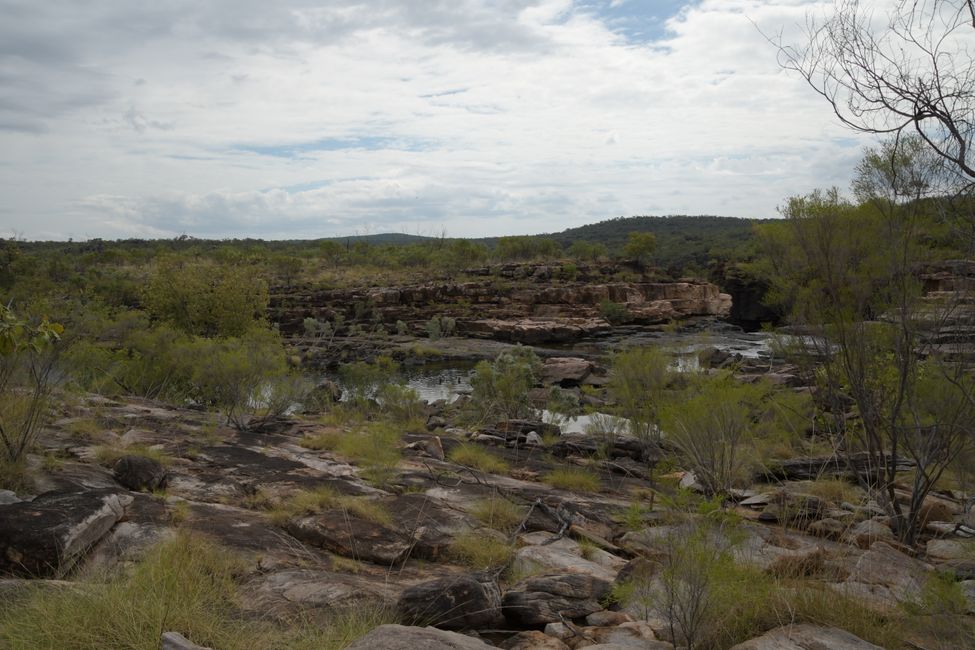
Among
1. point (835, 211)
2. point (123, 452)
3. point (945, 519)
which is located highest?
point (835, 211)

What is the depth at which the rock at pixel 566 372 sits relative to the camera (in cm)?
2817

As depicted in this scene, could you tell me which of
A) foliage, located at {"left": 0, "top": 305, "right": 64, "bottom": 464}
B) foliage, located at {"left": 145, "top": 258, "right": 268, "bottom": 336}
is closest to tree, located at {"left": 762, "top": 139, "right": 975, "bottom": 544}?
foliage, located at {"left": 0, "top": 305, "right": 64, "bottom": 464}

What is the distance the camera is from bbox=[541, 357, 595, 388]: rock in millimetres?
28172

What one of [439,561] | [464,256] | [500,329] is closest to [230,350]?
[439,561]

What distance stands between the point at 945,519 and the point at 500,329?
37673mm

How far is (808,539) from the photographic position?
7902 millimetres

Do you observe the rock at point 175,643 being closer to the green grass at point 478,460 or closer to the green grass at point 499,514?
the green grass at point 499,514

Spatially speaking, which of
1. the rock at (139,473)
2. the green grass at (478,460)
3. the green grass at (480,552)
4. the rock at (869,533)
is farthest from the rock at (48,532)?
the rock at (869,533)

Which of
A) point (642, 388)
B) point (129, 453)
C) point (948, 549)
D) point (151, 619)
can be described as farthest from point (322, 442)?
point (948, 549)

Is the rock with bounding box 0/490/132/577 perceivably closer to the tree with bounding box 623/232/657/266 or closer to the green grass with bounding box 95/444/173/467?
the green grass with bounding box 95/444/173/467

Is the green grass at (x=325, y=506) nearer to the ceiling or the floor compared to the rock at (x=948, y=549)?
nearer to the ceiling

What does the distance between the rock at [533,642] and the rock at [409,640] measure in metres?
0.81

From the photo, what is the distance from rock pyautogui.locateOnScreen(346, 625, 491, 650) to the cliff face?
134 feet

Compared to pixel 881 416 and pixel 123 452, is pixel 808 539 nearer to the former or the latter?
pixel 881 416
